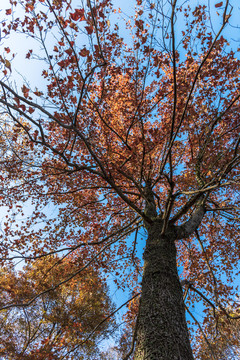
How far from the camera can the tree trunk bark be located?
2367 mm

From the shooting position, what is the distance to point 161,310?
2.79 m

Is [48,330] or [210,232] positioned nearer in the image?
[210,232]

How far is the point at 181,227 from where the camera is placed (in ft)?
14.2

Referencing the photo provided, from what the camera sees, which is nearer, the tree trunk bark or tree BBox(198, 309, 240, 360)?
the tree trunk bark

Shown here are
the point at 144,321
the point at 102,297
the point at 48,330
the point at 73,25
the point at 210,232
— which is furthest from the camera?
the point at 102,297

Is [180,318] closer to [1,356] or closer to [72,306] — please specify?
[72,306]

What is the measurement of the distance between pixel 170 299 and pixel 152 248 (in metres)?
1.00

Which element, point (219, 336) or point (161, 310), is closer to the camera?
point (161, 310)

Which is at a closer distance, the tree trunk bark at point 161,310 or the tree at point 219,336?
the tree trunk bark at point 161,310

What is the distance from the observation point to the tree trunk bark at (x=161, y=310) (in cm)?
237

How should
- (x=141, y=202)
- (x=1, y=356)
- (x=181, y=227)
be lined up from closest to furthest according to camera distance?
(x=181, y=227), (x=141, y=202), (x=1, y=356)

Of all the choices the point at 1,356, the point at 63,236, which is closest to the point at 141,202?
the point at 63,236

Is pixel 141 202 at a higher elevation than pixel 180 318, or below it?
higher

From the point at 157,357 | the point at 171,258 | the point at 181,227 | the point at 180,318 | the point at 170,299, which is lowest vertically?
the point at 157,357
